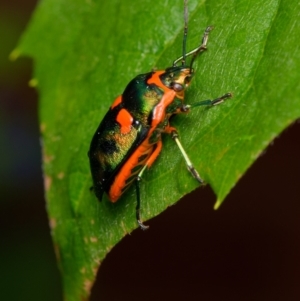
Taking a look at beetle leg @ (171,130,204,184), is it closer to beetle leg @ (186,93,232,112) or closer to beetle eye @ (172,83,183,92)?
beetle leg @ (186,93,232,112)

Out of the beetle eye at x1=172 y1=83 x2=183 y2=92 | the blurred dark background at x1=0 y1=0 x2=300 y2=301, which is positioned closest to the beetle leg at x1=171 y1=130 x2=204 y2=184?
the beetle eye at x1=172 y1=83 x2=183 y2=92

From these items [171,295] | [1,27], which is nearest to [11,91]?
[1,27]

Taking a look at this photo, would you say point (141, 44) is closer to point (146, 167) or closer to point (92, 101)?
point (92, 101)

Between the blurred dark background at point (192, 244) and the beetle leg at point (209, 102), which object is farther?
the blurred dark background at point (192, 244)

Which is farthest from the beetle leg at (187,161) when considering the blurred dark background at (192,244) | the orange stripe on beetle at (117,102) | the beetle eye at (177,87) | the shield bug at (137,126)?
the blurred dark background at (192,244)

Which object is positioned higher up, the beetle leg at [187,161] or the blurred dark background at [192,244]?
the beetle leg at [187,161]

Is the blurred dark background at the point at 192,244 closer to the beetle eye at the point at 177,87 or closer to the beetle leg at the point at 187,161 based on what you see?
the beetle eye at the point at 177,87
